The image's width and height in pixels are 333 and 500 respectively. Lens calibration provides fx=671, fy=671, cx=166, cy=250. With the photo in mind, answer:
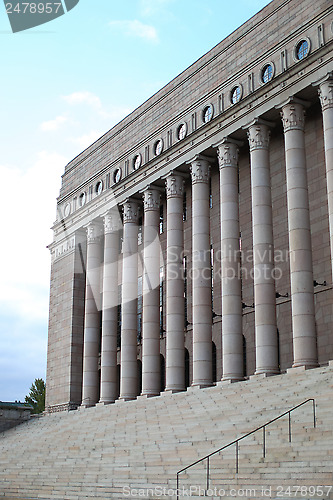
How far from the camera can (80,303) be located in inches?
2315

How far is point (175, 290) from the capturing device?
149 ft

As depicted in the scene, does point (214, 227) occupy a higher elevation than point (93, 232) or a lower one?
lower

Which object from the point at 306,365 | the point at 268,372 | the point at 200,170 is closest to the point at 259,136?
the point at 200,170

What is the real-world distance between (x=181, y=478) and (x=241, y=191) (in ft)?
83.3

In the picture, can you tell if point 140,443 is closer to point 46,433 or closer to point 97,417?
point 97,417

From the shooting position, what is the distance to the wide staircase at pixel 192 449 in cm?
2172

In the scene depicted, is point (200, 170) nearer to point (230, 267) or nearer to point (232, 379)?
point (230, 267)

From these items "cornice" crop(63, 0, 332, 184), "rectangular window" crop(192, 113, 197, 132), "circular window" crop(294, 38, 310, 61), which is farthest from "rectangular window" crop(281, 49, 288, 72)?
"rectangular window" crop(192, 113, 197, 132)

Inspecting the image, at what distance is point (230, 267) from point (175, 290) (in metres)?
5.95

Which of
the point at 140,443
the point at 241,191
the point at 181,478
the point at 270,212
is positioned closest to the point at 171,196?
the point at 241,191

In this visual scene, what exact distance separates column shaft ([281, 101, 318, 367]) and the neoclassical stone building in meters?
0.07

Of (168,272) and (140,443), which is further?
(168,272)

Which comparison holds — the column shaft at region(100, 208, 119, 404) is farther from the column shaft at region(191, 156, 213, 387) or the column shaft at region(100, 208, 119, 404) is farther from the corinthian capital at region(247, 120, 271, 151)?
the corinthian capital at region(247, 120, 271, 151)

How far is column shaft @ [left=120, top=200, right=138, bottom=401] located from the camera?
48.5 metres
